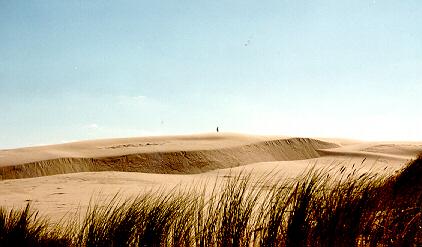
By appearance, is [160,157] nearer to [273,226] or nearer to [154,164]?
[154,164]

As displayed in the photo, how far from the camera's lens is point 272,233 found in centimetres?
237

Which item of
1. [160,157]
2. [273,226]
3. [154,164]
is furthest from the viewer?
[160,157]

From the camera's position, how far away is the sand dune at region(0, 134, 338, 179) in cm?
1184

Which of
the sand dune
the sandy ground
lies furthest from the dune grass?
the sand dune

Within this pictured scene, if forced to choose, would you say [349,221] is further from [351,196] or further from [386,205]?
[386,205]

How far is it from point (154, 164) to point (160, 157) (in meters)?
0.38

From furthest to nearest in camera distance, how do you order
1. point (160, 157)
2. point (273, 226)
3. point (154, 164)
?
point (160, 157) < point (154, 164) < point (273, 226)

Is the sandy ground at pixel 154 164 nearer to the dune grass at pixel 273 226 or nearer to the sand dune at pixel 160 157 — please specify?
the sand dune at pixel 160 157

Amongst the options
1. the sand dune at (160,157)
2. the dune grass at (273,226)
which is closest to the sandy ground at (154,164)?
the sand dune at (160,157)

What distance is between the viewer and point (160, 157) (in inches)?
497

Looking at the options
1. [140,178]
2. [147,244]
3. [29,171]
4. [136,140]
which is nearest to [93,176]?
[140,178]

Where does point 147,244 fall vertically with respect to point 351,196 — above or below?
below

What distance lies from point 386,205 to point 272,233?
885mm

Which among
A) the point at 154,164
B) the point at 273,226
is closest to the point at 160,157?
the point at 154,164
